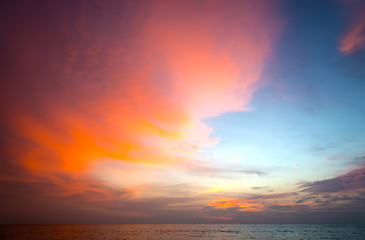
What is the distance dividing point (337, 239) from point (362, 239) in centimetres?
813

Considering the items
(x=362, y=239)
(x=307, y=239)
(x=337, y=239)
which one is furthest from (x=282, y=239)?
(x=362, y=239)

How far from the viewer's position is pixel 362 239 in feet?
275

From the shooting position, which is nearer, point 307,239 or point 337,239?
point 307,239

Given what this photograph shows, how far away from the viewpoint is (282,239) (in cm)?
8112

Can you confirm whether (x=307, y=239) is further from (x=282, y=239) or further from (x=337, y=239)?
(x=337, y=239)

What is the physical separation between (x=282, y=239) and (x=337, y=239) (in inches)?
931

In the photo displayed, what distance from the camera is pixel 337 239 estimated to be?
3386 inches

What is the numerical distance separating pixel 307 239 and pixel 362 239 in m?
22.7

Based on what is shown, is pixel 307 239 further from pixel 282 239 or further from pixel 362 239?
pixel 362 239

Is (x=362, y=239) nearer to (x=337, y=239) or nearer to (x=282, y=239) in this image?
(x=337, y=239)

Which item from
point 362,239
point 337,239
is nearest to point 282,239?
point 337,239

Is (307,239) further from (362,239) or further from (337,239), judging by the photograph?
(362,239)

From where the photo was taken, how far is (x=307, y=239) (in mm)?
80125
